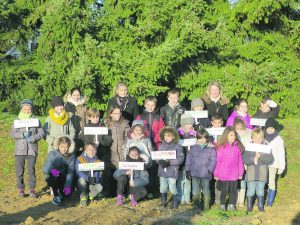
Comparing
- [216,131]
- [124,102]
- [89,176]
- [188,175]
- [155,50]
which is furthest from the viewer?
[155,50]

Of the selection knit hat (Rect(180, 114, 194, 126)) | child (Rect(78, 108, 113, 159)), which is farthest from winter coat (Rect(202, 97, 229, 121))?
child (Rect(78, 108, 113, 159))

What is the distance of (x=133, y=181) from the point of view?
8.16 meters

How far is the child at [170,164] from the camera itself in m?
7.98

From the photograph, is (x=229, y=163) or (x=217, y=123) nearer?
(x=229, y=163)

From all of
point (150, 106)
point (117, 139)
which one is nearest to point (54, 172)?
point (117, 139)

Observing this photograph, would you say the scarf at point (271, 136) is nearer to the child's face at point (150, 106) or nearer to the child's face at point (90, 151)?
the child's face at point (150, 106)

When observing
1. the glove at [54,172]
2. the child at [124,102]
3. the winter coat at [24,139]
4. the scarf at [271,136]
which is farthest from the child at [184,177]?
the winter coat at [24,139]

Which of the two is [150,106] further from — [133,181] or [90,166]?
[90,166]

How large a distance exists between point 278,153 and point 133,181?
8.88 ft

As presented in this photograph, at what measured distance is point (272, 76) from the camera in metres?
13.5

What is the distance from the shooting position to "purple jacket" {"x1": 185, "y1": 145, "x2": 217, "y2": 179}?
25.9 ft

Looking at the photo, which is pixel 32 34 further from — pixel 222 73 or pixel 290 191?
pixel 290 191

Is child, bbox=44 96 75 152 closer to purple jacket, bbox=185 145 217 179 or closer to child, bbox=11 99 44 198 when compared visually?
child, bbox=11 99 44 198

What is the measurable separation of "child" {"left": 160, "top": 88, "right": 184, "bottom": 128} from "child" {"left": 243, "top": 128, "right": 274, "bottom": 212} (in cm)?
154
